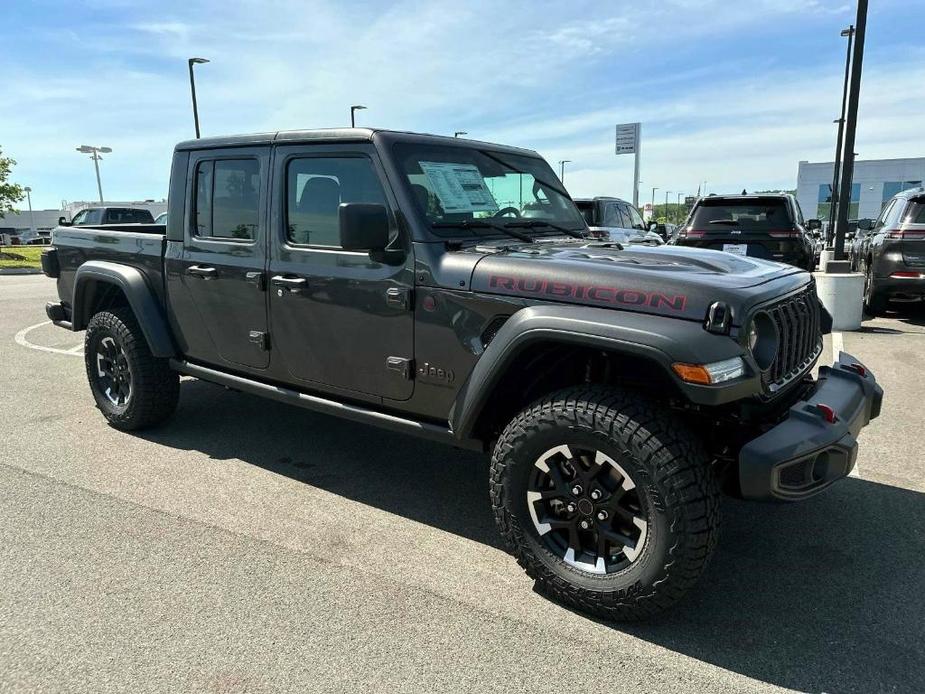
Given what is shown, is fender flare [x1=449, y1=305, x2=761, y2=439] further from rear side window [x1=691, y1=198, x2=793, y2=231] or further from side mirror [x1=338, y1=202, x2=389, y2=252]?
rear side window [x1=691, y1=198, x2=793, y2=231]

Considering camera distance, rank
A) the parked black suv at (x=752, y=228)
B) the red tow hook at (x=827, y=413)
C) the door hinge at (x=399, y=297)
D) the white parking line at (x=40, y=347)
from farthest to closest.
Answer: the parked black suv at (x=752, y=228) → the white parking line at (x=40, y=347) → the door hinge at (x=399, y=297) → the red tow hook at (x=827, y=413)

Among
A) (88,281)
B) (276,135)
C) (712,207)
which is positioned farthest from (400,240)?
(712,207)

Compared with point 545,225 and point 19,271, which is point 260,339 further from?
point 19,271

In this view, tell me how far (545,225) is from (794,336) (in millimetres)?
1509

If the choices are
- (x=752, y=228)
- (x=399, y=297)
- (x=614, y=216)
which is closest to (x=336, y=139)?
(x=399, y=297)

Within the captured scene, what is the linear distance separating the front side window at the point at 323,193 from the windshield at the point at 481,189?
21 cm

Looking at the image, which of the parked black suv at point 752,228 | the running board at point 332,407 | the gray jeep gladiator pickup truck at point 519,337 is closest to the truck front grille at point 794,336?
the gray jeep gladiator pickup truck at point 519,337

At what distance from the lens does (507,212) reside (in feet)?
12.2

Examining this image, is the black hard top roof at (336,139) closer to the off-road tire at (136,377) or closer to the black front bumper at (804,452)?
the off-road tire at (136,377)

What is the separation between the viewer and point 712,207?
9227 mm

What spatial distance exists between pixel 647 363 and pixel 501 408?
69 centimetres

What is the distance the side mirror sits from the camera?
9.75ft

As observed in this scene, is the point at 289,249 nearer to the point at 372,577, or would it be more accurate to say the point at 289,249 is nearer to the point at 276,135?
the point at 276,135

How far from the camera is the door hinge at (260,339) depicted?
3828 millimetres
